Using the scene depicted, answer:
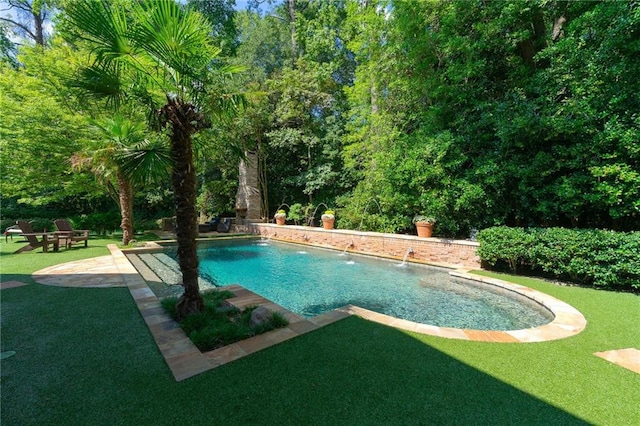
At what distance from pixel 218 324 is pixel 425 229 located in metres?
6.82

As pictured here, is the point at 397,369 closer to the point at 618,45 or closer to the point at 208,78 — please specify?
the point at 208,78

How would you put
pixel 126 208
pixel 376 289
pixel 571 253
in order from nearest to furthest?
pixel 571 253
pixel 376 289
pixel 126 208

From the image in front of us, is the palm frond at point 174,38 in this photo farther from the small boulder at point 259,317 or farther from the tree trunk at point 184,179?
the small boulder at point 259,317

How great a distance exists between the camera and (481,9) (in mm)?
7621

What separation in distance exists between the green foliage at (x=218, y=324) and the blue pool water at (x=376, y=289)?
1380 mm

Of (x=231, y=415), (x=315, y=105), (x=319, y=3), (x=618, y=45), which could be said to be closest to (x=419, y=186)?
(x=618, y=45)

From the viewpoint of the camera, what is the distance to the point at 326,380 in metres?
2.41

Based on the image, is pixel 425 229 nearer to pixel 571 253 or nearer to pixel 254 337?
pixel 571 253

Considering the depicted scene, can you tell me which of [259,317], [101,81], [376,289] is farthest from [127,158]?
[376,289]

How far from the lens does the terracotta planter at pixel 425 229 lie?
27.5 feet

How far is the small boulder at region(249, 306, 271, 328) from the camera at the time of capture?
11.5 ft

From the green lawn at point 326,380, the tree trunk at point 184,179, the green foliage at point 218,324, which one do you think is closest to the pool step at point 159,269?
the green foliage at point 218,324

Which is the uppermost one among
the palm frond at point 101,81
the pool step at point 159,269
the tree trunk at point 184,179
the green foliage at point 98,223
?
the palm frond at point 101,81

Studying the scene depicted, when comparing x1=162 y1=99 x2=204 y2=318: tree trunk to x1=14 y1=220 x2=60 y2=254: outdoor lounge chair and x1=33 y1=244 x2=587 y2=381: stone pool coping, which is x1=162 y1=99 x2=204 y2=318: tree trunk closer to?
x1=33 y1=244 x2=587 y2=381: stone pool coping
